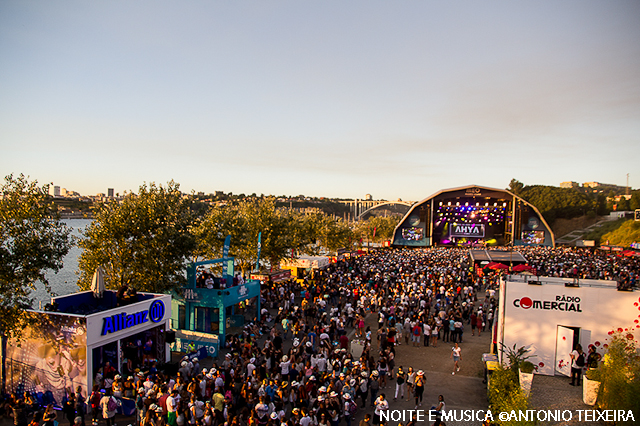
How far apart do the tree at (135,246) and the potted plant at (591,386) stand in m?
14.4

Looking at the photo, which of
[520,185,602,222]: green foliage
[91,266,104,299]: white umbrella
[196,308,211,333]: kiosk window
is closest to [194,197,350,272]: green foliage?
[196,308,211,333]: kiosk window

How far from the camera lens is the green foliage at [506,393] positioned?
8.46 m

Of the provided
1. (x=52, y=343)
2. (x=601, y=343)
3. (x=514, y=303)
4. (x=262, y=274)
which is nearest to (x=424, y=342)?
(x=514, y=303)

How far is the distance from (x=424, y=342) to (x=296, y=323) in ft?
17.7

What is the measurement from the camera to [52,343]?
10805 mm

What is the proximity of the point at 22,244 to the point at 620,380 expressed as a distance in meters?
15.8

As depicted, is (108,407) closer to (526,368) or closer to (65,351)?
(65,351)

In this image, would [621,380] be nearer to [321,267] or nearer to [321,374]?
[321,374]

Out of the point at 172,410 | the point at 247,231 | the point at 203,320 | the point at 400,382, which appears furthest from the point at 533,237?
the point at 172,410

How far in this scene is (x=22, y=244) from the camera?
37.2 ft

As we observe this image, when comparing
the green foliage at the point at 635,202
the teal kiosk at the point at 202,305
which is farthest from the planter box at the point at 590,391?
the green foliage at the point at 635,202

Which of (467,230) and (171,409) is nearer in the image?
(171,409)

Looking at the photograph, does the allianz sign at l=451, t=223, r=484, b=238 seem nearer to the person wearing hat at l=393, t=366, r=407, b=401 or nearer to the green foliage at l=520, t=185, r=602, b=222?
the green foliage at l=520, t=185, r=602, b=222

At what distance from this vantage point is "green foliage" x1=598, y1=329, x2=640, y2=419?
841 centimetres
